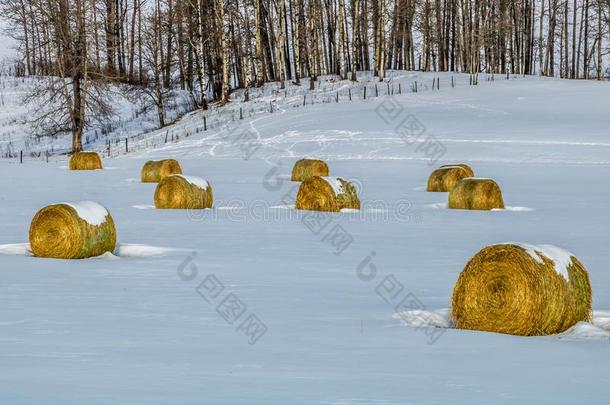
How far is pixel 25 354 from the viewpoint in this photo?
5.93 meters

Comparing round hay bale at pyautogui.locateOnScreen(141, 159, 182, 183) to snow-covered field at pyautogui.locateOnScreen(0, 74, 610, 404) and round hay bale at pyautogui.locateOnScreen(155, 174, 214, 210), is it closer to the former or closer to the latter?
snow-covered field at pyautogui.locateOnScreen(0, 74, 610, 404)

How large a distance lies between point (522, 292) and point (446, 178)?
15.2 m

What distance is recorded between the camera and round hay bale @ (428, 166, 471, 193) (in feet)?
72.4

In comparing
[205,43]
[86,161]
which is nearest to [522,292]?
[86,161]

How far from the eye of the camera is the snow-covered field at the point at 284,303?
5.30 m

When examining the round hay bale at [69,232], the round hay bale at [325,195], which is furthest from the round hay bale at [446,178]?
the round hay bale at [69,232]

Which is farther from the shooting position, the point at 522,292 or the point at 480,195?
the point at 480,195

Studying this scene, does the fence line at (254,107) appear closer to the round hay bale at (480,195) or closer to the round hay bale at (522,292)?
the round hay bale at (480,195)

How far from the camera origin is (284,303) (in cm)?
830

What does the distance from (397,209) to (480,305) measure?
424 inches

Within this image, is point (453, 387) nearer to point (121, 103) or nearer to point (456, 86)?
point (456, 86)

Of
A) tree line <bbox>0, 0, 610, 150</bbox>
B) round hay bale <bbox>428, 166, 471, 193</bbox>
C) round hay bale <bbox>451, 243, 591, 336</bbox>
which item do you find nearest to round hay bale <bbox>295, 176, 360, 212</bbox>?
round hay bale <bbox>428, 166, 471, 193</bbox>

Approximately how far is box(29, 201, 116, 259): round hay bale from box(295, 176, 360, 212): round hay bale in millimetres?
6543

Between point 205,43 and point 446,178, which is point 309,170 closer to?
point 446,178
